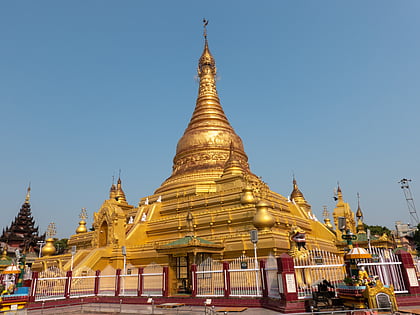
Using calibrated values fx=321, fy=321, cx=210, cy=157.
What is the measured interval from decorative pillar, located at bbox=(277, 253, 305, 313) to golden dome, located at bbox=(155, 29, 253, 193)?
690 inches

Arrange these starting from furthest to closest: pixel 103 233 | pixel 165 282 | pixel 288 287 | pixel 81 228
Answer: pixel 81 228
pixel 103 233
pixel 165 282
pixel 288 287

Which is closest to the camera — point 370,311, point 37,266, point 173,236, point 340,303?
point 370,311

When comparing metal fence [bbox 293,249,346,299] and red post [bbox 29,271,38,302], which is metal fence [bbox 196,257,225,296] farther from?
red post [bbox 29,271,38,302]

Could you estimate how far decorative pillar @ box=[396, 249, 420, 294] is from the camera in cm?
1047

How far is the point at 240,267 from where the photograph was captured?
13.5 meters

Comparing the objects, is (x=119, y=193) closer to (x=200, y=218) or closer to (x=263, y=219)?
(x=200, y=218)

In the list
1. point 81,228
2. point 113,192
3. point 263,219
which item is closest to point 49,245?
point 81,228

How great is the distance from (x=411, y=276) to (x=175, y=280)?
10276 millimetres

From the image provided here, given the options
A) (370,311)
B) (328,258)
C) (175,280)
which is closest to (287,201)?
(175,280)

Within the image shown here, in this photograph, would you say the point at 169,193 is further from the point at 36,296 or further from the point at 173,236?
the point at 36,296

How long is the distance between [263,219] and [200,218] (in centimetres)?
582

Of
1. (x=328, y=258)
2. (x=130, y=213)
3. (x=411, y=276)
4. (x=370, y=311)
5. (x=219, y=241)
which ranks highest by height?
(x=130, y=213)

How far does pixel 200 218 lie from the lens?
2358cm

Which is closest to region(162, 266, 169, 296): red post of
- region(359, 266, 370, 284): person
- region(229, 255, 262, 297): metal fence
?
region(229, 255, 262, 297): metal fence
